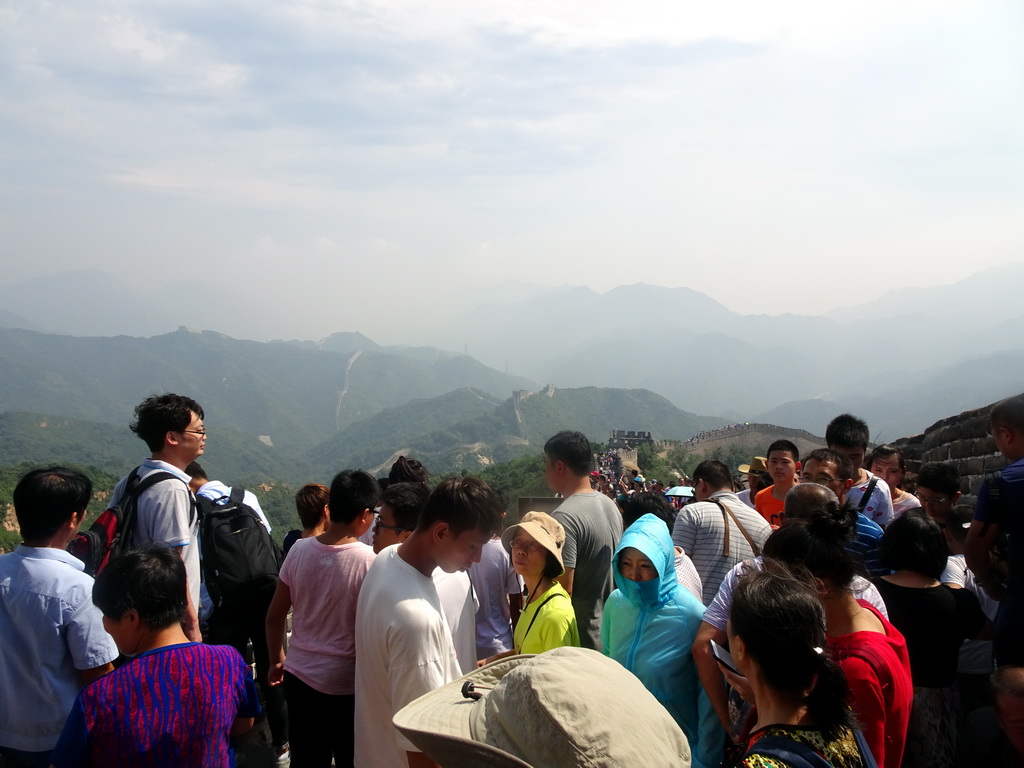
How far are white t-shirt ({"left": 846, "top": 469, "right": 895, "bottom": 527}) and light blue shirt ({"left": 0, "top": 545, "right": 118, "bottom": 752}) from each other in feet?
13.2

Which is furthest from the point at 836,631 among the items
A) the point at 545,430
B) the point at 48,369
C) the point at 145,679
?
the point at 48,369

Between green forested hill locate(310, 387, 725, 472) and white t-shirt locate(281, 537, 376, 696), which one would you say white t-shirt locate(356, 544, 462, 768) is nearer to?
white t-shirt locate(281, 537, 376, 696)

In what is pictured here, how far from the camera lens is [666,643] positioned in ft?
8.93

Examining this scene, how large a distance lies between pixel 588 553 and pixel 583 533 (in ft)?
0.34

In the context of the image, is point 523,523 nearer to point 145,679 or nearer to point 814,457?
point 145,679

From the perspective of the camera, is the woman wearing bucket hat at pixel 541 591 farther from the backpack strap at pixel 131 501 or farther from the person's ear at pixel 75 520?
the person's ear at pixel 75 520

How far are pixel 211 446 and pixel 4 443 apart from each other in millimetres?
30277

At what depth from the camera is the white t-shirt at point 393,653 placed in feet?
6.97

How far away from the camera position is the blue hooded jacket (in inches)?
106

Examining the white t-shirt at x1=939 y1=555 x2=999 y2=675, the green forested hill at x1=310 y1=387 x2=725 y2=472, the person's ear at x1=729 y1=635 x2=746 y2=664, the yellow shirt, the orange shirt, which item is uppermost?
the person's ear at x1=729 y1=635 x2=746 y2=664

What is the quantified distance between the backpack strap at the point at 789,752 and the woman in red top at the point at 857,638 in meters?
0.41

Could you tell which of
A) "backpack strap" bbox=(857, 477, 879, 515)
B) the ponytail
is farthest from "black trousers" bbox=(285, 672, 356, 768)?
"backpack strap" bbox=(857, 477, 879, 515)

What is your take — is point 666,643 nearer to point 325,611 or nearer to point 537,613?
point 537,613

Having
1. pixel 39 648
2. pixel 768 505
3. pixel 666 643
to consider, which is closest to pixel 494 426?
pixel 768 505
